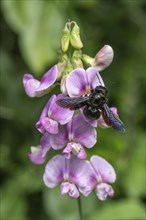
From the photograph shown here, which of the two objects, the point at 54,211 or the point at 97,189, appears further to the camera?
the point at 54,211

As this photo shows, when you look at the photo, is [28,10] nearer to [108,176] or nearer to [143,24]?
[143,24]

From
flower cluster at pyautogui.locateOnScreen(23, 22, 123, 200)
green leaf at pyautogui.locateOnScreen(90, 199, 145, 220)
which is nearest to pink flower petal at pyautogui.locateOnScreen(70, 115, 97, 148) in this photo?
flower cluster at pyautogui.locateOnScreen(23, 22, 123, 200)

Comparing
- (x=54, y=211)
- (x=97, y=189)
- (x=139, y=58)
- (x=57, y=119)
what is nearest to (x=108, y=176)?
(x=97, y=189)

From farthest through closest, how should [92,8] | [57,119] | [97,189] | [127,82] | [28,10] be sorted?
[92,8]
[127,82]
[28,10]
[97,189]
[57,119]

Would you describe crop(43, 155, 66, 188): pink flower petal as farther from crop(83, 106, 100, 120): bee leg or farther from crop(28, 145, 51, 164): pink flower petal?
crop(83, 106, 100, 120): bee leg

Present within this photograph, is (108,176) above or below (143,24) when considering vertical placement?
below

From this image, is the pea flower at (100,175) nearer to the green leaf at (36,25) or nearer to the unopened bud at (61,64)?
the unopened bud at (61,64)
